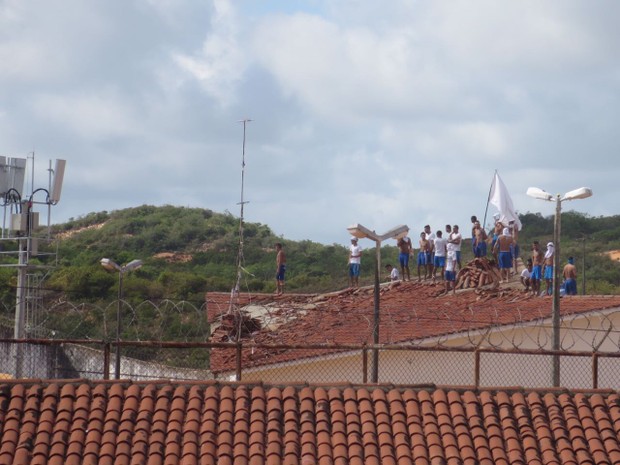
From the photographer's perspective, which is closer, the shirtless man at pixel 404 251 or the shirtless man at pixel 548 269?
the shirtless man at pixel 548 269

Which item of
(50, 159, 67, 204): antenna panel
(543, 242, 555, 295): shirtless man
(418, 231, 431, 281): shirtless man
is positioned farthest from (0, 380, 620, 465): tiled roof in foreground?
(418, 231, 431, 281): shirtless man

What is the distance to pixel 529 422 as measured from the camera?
1243 centimetres

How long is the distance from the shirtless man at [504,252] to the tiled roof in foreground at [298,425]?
1295cm

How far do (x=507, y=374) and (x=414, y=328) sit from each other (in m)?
2.83

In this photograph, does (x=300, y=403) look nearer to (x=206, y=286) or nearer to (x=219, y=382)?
(x=219, y=382)

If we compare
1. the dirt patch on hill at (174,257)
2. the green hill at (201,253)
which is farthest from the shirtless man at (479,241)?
the dirt patch on hill at (174,257)

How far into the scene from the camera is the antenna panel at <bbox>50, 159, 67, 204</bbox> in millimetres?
19438

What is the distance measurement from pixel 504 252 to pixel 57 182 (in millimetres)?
11037

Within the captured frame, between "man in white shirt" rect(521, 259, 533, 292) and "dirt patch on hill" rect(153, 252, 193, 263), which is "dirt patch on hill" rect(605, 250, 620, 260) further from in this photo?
"man in white shirt" rect(521, 259, 533, 292)

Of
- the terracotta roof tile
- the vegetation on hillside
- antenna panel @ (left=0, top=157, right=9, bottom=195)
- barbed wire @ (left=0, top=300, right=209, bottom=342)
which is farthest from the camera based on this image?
the vegetation on hillside

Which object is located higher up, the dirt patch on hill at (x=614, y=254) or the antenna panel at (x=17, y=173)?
the dirt patch on hill at (x=614, y=254)

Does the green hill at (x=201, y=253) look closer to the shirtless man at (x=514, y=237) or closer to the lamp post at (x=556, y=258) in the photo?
the shirtless man at (x=514, y=237)

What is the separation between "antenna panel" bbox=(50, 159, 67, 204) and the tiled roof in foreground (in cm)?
758

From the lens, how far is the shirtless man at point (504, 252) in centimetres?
2582
